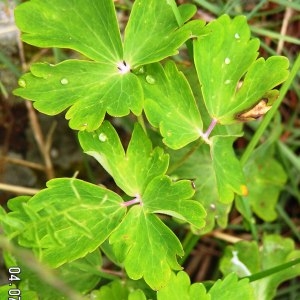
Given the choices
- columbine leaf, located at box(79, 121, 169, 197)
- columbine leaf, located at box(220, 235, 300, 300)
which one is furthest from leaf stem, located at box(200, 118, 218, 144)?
columbine leaf, located at box(220, 235, 300, 300)


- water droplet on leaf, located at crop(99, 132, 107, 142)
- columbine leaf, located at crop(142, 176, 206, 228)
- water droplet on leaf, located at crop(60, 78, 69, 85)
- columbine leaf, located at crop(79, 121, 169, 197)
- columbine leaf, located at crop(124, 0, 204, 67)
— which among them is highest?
columbine leaf, located at crop(124, 0, 204, 67)

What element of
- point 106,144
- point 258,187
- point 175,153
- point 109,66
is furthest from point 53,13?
point 258,187

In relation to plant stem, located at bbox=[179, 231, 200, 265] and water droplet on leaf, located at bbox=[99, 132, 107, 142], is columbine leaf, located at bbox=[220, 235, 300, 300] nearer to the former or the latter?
plant stem, located at bbox=[179, 231, 200, 265]

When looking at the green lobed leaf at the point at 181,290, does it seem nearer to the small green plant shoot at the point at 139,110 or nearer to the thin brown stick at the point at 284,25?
the small green plant shoot at the point at 139,110

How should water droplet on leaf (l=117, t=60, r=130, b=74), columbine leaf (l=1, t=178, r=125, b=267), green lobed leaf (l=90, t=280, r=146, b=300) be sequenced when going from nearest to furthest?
columbine leaf (l=1, t=178, r=125, b=267) < water droplet on leaf (l=117, t=60, r=130, b=74) < green lobed leaf (l=90, t=280, r=146, b=300)

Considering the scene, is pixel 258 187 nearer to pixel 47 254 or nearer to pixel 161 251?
pixel 161 251

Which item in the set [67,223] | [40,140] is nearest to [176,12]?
[67,223]

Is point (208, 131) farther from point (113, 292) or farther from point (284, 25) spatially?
point (284, 25)
